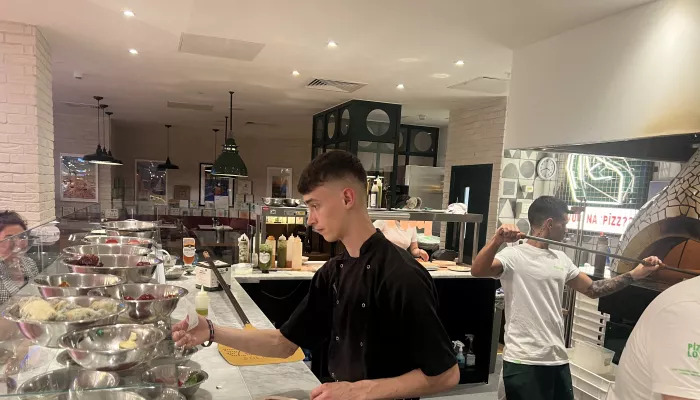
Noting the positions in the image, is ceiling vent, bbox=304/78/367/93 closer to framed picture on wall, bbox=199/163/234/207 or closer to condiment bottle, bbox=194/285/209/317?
condiment bottle, bbox=194/285/209/317

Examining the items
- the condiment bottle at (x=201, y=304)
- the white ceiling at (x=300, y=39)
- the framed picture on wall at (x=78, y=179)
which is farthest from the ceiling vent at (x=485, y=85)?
the framed picture on wall at (x=78, y=179)

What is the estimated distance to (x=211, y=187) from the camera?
35.4 ft

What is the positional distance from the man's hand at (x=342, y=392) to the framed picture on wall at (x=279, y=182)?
33.3 feet

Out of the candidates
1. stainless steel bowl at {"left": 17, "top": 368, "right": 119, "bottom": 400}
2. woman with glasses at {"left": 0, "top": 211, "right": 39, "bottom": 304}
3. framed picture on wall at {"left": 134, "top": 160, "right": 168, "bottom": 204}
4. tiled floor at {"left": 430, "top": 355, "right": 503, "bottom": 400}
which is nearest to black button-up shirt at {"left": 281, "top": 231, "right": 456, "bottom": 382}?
stainless steel bowl at {"left": 17, "top": 368, "right": 119, "bottom": 400}

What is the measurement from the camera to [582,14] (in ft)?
9.33

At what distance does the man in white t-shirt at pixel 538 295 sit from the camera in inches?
93.5

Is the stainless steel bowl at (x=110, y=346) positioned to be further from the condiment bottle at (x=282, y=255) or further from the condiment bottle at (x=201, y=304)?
the condiment bottle at (x=282, y=255)

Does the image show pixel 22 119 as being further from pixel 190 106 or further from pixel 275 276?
pixel 190 106

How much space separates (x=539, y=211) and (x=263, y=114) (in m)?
6.11

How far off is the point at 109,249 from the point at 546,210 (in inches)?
101

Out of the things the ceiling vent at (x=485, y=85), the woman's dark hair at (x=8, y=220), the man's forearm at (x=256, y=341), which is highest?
the ceiling vent at (x=485, y=85)

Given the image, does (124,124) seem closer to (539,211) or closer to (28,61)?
(28,61)

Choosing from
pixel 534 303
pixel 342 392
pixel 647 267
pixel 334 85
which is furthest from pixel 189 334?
pixel 334 85

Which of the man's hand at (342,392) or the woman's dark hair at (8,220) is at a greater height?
the woman's dark hair at (8,220)
